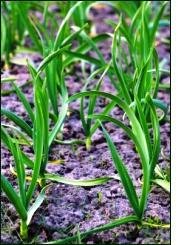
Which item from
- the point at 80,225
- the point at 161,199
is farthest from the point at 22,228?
the point at 161,199

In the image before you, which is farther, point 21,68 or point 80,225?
point 21,68

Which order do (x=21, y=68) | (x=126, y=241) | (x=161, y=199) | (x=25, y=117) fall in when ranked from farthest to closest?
1. (x=21, y=68)
2. (x=25, y=117)
3. (x=161, y=199)
4. (x=126, y=241)

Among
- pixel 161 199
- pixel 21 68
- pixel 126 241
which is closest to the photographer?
pixel 126 241

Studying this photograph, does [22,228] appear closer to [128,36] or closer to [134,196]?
[134,196]

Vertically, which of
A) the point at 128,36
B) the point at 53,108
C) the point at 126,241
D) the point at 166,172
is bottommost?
the point at 126,241

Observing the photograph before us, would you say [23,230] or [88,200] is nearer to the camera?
[23,230]

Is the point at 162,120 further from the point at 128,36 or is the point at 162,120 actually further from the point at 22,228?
the point at 22,228

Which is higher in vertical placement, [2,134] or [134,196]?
[2,134]
